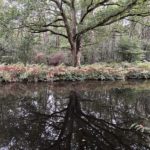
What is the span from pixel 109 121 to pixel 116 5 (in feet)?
35.5

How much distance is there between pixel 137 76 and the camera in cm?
1747

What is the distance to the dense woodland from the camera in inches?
592

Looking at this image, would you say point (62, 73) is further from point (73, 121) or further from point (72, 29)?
point (73, 121)

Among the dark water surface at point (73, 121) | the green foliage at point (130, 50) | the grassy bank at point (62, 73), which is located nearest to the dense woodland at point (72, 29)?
the green foliage at point (130, 50)

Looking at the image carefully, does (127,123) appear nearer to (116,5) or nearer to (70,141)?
(70,141)

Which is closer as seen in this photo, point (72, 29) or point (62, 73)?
point (62, 73)

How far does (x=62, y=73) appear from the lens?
1552 cm

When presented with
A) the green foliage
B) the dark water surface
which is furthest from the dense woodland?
the dark water surface

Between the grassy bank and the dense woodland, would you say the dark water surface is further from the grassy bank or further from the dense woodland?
the dense woodland

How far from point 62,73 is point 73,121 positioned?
8968 millimetres

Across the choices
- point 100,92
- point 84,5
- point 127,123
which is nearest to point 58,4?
point 84,5

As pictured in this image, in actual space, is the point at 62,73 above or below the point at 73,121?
above

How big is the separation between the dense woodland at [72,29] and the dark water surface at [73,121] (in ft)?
19.4

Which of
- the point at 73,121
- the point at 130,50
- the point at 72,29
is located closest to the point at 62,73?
the point at 72,29
